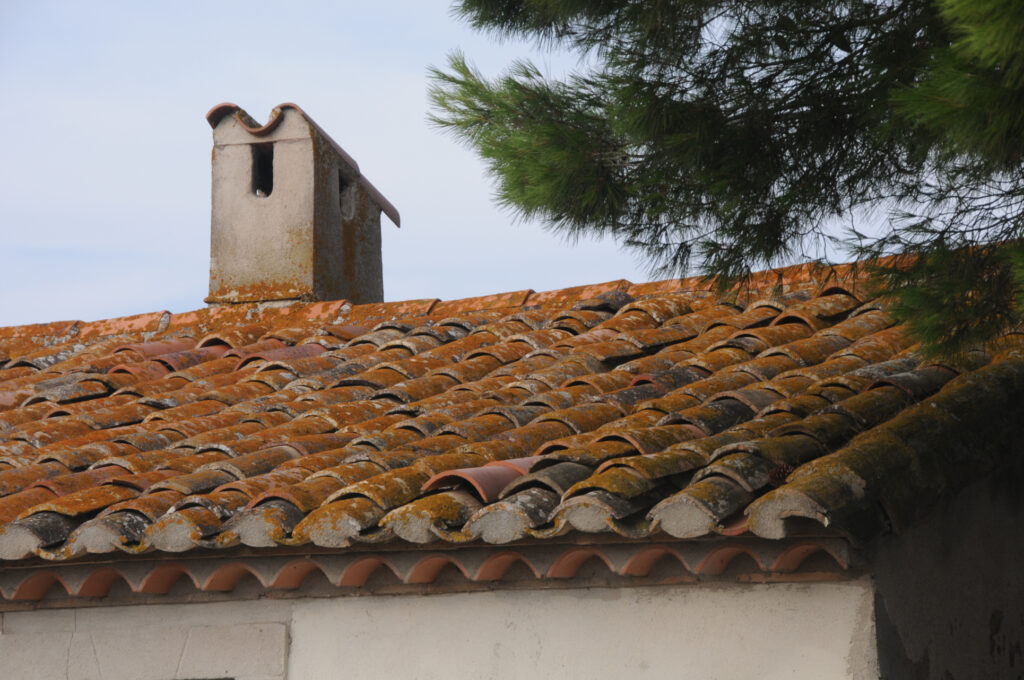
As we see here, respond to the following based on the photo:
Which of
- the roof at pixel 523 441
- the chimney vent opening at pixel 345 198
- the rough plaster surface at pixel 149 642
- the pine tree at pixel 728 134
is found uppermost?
the chimney vent opening at pixel 345 198

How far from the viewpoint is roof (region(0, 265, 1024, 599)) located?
3.60m

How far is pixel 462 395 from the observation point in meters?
5.34

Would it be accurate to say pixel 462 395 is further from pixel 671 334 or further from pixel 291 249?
pixel 291 249

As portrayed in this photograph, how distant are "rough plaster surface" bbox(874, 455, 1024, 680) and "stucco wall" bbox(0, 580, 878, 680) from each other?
21 cm

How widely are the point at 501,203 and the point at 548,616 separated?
A: 151 centimetres

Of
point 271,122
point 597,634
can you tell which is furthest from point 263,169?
point 597,634

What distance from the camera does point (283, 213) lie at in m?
9.00

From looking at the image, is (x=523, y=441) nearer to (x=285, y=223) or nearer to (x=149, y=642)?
(x=149, y=642)

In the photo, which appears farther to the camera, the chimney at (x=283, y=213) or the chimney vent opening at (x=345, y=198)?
the chimney vent opening at (x=345, y=198)

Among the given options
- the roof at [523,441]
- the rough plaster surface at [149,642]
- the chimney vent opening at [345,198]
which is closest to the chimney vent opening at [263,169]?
the chimney vent opening at [345,198]

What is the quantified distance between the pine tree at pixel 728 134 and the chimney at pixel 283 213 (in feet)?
15.1

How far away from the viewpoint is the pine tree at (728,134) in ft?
12.0

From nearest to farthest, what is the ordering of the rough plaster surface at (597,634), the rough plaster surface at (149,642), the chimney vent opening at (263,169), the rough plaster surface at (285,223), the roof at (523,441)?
1. the roof at (523,441)
2. the rough plaster surface at (597,634)
3. the rough plaster surface at (149,642)
4. the rough plaster surface at (285,223)
5. the chimney vent opening at (263,169)

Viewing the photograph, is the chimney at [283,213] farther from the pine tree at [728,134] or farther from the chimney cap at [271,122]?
the pine tree at [728,134]
